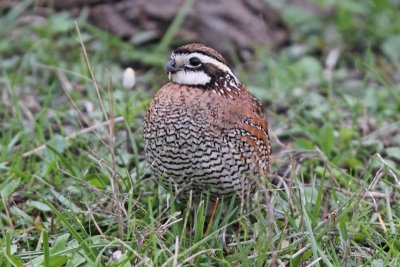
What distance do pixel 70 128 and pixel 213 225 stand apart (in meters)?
1.97

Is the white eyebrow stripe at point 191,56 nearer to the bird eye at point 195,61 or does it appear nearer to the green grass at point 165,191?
the bird eye at point 195,61

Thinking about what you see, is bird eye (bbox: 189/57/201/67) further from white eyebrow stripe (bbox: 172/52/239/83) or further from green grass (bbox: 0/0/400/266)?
green grass (bbox: 0/0/400/266)

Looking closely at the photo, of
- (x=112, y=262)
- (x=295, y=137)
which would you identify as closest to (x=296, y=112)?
(x=295, y=137)

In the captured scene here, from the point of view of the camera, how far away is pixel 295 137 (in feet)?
21.3

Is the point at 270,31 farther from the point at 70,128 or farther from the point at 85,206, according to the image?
the point at 85,206

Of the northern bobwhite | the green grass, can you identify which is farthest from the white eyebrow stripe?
the green grass

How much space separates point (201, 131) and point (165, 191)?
817 mm

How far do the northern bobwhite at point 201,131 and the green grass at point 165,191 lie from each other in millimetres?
166

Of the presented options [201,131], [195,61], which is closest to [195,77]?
[195,61]

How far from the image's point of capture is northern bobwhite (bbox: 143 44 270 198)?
4766 mm

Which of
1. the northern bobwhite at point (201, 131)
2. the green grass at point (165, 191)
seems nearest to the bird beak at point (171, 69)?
the northern bobwhite at point (201, 131)

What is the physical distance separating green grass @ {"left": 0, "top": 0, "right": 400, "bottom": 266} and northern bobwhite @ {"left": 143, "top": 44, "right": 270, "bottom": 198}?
0.54 ft

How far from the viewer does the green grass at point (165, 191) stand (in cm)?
445

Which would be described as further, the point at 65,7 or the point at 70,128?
the point at 65,7
